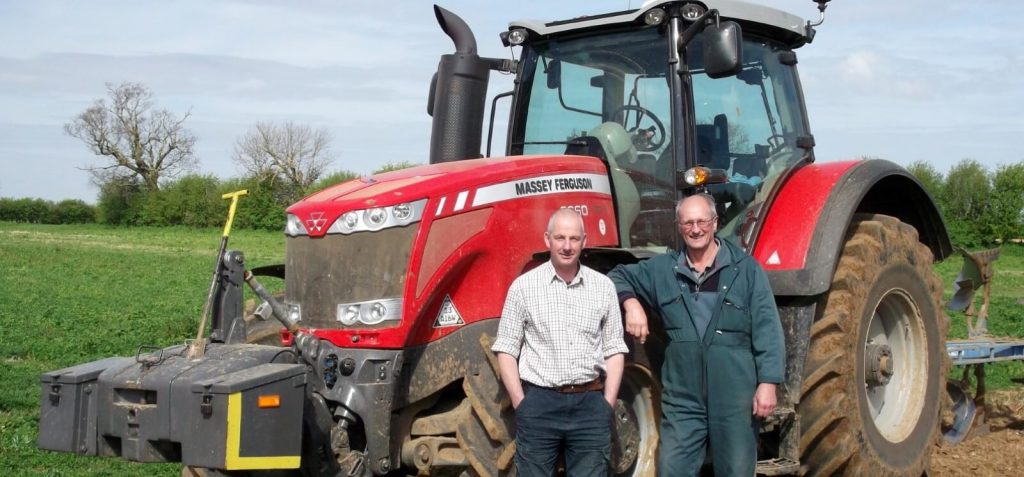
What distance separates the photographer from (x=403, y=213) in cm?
471

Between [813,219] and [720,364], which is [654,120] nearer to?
[813,219]

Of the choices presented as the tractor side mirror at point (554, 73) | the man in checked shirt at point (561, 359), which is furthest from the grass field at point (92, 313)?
the tractor side mirror at point (554, 73)

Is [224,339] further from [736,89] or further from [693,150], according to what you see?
[736,89]

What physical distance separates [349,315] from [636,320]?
1.24m

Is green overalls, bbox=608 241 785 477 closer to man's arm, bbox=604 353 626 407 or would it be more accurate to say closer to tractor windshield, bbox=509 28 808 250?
man's arm, bbox=604 353 626 407

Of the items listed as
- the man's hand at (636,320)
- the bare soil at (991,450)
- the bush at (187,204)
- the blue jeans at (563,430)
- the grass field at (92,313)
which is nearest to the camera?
the blue jeans at (563,430)

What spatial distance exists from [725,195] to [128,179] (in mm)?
62791

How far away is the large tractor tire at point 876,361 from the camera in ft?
17.5

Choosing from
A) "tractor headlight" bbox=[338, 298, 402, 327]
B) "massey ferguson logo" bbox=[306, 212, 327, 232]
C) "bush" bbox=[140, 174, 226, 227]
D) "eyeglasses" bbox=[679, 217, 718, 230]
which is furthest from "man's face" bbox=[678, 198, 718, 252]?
"bush" bbox=[140, 174, 226, 227]

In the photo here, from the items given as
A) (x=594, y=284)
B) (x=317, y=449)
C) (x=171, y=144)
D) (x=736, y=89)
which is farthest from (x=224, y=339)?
(x=171, y=144)

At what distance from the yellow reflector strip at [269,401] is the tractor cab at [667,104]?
6.88ft

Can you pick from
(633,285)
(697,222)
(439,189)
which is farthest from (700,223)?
(439,189)

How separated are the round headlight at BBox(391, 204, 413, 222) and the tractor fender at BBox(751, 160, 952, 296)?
6.14 ft

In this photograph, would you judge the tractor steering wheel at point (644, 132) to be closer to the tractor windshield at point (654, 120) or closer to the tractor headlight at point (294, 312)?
the tractor windshield at point (654, 120)
